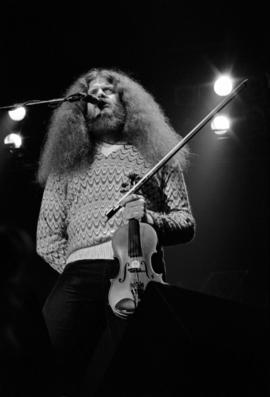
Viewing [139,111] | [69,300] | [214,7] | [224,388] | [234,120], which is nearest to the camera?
[224,388]

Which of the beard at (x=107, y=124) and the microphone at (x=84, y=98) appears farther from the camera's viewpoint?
the beard at (x=107, y=124)

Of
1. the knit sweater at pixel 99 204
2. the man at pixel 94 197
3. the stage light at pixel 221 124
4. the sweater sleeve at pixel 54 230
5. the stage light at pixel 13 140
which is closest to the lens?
the man at pixel 94 197

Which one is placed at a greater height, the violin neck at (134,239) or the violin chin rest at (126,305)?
the violin neck at (134,239)

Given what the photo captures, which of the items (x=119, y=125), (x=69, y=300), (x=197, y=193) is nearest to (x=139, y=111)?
(x=119, y=125)

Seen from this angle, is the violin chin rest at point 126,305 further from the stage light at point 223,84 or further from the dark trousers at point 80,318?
the stage light at point 223,84

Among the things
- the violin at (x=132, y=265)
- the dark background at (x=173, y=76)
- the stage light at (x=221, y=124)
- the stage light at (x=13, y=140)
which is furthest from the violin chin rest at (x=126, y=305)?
the stage light at (x=221, y=124)

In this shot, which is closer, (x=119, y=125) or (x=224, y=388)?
(x=224, y=388)

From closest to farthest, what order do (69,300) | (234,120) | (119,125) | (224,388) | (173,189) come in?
(224,388)
(69,300)
(173,189)
(119,125)
(234,120)

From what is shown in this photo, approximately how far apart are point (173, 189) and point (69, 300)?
28.4 inches

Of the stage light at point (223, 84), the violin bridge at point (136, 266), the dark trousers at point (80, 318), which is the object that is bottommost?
the dark trousers at point (80, 318)

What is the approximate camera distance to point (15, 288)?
1.24 metres

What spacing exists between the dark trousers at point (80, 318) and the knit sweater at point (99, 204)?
0.16 m

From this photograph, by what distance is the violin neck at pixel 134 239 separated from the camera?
221 centimetres

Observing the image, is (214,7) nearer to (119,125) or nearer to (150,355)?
(119,125)
